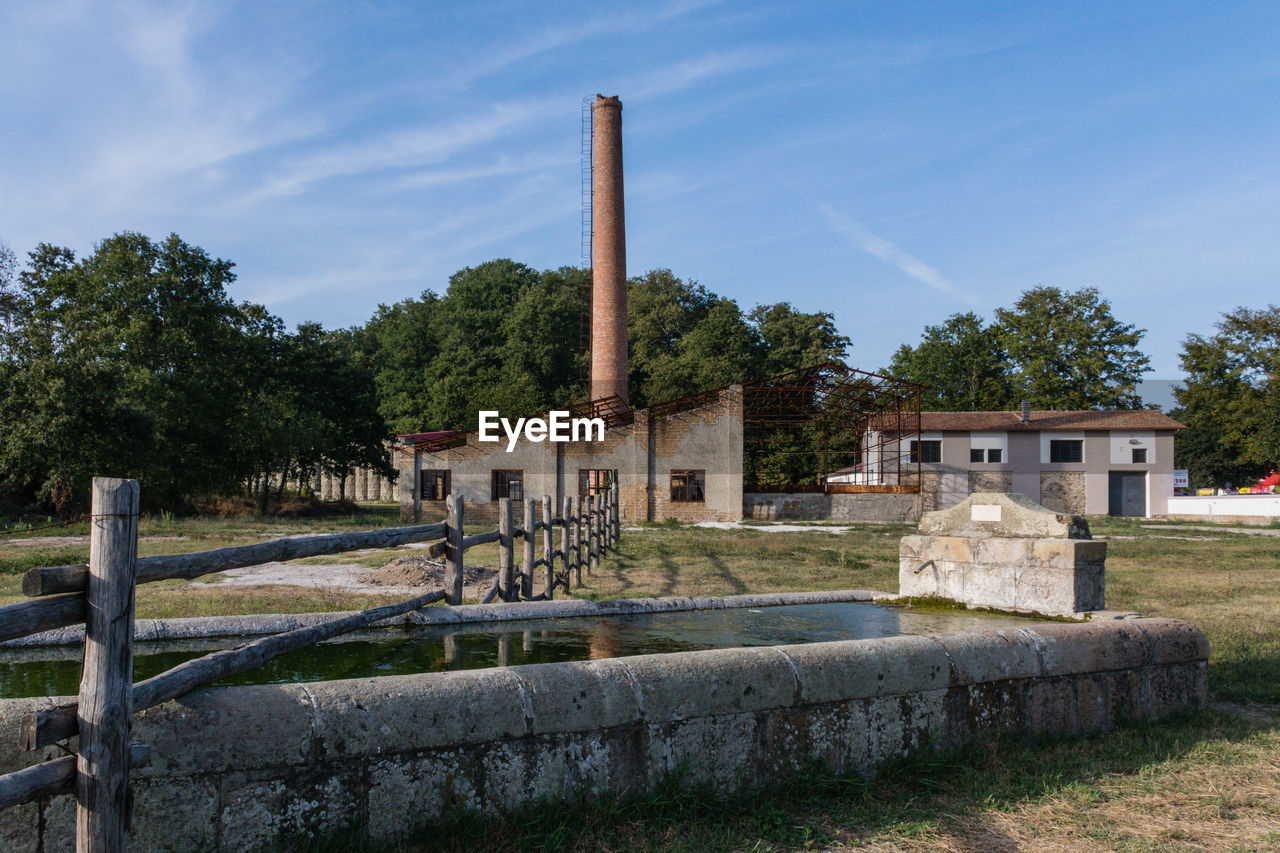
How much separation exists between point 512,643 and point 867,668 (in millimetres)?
2109

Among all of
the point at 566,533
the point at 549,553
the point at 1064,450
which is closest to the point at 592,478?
the point at 566,533

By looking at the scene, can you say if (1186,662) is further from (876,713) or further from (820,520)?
(820,520)

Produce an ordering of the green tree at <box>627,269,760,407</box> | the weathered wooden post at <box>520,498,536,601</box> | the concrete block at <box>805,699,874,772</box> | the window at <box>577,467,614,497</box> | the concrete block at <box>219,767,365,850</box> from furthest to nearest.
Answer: the green tree at <box>627,269,760,407</box>, the window at <box>577,467,614,497</box>, the weathered wooden post at <box>520,498,536,601</box>, the concrete block at <box>805,699,874,772</box>, the concrete block at <box>219,767,365,850</box>

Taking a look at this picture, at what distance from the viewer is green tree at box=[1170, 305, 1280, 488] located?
45.4 m

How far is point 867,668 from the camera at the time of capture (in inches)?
160

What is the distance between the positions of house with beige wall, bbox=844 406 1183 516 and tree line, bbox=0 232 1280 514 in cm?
1069

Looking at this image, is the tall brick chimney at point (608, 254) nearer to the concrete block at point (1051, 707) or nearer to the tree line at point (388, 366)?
the tree line at point (388, 366)

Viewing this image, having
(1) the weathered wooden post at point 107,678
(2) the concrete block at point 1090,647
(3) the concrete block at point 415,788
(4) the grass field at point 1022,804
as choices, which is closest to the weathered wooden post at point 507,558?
(4) the grass field at point 1022,804

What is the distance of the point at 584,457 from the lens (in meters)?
32.7

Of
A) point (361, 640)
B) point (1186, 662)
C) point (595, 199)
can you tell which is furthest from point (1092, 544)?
point (595, 199)

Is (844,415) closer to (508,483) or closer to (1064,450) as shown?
(1064,450)

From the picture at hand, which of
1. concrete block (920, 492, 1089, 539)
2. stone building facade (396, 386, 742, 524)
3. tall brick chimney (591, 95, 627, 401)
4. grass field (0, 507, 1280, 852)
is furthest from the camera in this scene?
tall brick chimney (591, 95, 627, 401)

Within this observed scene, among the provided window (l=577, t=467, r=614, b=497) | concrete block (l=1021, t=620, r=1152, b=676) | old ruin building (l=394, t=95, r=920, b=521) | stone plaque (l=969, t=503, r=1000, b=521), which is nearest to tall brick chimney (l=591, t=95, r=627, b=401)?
old ruin building (l=394, t=95, r=920, b=521)

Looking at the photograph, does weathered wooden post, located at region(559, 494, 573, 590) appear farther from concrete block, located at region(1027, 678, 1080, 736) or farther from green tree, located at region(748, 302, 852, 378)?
green tree, located at region(748, 302, 852, 378)
